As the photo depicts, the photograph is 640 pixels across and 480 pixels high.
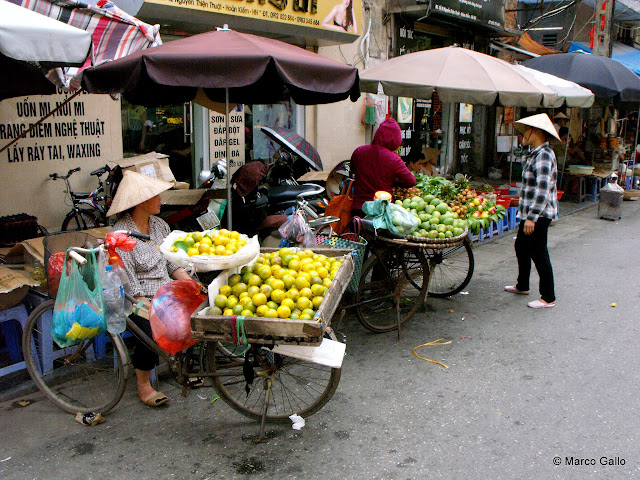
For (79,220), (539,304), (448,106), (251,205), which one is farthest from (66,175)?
(448,106)

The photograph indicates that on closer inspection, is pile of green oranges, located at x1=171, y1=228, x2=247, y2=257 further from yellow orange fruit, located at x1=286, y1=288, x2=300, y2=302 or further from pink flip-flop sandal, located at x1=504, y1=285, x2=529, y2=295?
pink flip-flop sandal, located at x1=504, y1=285, x2=529, y2=295

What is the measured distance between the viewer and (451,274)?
7.36m

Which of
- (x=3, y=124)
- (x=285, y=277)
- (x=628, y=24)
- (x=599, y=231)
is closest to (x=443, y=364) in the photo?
(x=285, y=277)

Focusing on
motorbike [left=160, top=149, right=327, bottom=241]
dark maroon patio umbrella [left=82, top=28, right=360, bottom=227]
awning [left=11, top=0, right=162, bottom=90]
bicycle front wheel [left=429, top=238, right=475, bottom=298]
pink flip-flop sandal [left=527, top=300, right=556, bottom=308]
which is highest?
awning [left=11, top=0, right=162, bottom=90]

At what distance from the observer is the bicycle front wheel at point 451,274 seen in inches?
262

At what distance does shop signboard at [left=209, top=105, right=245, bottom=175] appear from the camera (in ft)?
30.0

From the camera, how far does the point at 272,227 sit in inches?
249

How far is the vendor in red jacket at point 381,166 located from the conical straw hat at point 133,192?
2.49 meters

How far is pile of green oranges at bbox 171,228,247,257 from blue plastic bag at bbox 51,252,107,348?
546 mm

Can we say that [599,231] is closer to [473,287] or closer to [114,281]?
[473,287]

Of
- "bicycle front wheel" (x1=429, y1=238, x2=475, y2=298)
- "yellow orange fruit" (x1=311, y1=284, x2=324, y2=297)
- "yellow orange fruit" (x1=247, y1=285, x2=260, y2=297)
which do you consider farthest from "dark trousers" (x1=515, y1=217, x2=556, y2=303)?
"yellow orange fruit" (x1=247, y1=285, x2=260, y2=297)

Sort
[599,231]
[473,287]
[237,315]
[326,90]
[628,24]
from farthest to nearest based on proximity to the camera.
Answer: [628,24] → [599,231] → [473,287] → [326,90] → [237,315]

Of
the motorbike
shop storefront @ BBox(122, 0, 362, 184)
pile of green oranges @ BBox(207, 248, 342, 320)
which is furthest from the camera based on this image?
shop storefront @ BBox(122, 0, 362, 184)

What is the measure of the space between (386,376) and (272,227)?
226 cm
